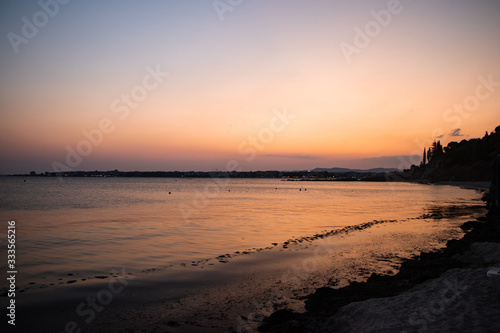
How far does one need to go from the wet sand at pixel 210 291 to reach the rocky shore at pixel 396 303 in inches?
34.9

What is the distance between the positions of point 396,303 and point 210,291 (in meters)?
5.27

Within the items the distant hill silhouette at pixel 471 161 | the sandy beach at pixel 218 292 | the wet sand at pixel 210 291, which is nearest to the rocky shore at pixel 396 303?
the sandy beach at pixel 218 292

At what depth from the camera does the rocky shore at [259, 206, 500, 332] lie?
6.03 metres

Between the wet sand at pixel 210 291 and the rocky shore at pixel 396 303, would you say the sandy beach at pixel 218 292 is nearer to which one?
the wet sand at pixel 210 291

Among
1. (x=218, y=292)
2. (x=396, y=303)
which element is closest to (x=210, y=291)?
(x=218, y=292)

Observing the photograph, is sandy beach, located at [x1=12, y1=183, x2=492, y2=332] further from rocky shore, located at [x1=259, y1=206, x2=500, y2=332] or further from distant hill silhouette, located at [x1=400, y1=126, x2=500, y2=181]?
distant hill silhouette, located at [x1=400, y1=126, x2=500, y2=181]

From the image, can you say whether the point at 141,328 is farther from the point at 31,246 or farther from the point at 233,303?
the point at 31,246

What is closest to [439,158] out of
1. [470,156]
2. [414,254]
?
[470,156]

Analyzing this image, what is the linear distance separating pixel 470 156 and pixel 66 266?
160182 mm

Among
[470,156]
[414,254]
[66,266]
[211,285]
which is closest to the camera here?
[211,285]

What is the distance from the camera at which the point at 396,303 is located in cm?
709

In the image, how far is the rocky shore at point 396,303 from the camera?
6.03 metres

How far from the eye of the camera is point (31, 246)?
1689 centimetres

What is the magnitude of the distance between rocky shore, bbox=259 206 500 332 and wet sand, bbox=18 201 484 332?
0.89 metres
